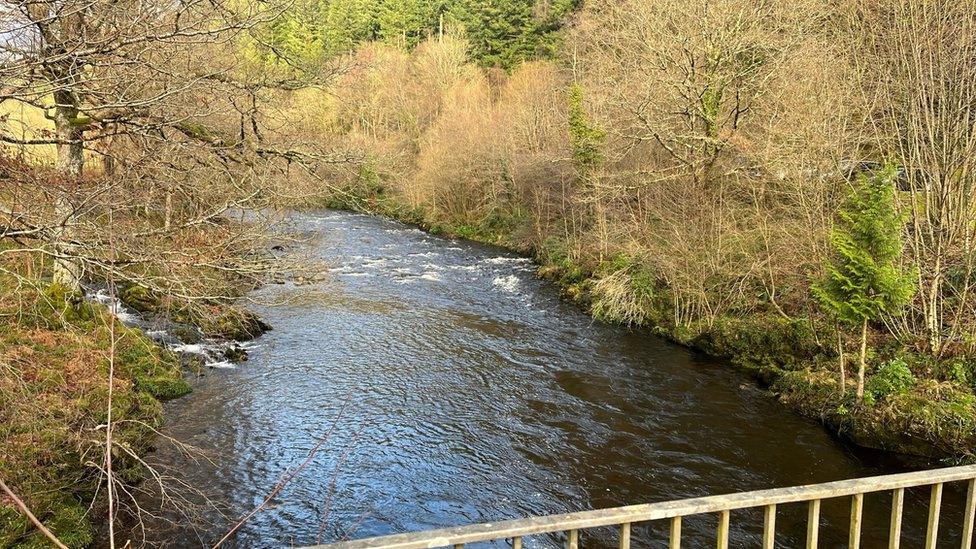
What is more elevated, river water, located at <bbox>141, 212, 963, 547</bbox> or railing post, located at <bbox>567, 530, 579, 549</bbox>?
railing post, located at <bbox>567, 530, 579, 549</bbox>

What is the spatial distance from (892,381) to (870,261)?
2.24m

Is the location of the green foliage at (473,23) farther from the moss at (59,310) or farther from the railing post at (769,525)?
the railing post at (769,525)

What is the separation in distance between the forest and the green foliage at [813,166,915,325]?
0.04 meters

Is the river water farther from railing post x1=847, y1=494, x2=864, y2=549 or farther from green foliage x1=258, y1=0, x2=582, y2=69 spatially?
green foliage x1=258, y1=0, x2=582, y2=69

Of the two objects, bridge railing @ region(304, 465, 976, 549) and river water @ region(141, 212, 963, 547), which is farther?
river water @ region(141, 212, 963, 547)

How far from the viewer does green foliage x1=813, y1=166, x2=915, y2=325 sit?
31.1ft

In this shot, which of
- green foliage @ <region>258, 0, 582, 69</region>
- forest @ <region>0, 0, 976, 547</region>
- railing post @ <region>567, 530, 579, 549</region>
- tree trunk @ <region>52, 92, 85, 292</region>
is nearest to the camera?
railing post @ <region>567, 530, 579, 549</region>

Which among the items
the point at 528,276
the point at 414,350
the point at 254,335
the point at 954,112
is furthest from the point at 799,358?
the point at 254,335

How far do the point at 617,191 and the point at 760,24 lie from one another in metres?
5.83

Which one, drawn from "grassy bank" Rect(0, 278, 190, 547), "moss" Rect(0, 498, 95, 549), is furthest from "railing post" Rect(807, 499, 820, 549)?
"moss" Rect(0, 498, 95, 549)

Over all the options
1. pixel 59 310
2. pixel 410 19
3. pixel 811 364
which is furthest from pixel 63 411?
pixel 410 19

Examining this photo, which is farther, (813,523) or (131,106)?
(131,106)

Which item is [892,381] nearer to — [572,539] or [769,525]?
[769,525]

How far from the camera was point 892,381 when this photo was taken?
10.2 metres
